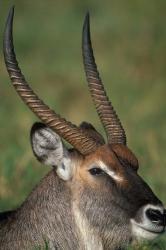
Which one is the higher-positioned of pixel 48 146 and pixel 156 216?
pixel 48 146

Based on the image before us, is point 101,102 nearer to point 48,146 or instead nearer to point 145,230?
point 48,146

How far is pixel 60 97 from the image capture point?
20.1m

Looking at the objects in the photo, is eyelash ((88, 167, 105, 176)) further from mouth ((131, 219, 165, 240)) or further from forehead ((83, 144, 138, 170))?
mouth ((131, 219, 165, 240))

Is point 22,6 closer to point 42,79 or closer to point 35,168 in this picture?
point 42,79

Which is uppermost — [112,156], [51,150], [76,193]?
[51,150]

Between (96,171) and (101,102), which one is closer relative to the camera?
(96,171)

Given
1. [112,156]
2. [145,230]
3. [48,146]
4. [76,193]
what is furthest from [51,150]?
[145,230]

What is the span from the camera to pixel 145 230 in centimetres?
867

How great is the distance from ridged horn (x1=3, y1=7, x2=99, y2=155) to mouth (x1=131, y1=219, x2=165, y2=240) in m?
0.85

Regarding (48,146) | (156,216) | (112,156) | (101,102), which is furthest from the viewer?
(101,102)

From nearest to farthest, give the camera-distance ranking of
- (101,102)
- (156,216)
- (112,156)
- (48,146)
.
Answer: (156,216) < (112,156) < (48,146) < (101,102)

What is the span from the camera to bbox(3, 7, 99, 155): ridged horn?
354 inches

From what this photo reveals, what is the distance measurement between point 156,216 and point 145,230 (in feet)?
0.51

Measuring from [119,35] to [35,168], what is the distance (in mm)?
11794
